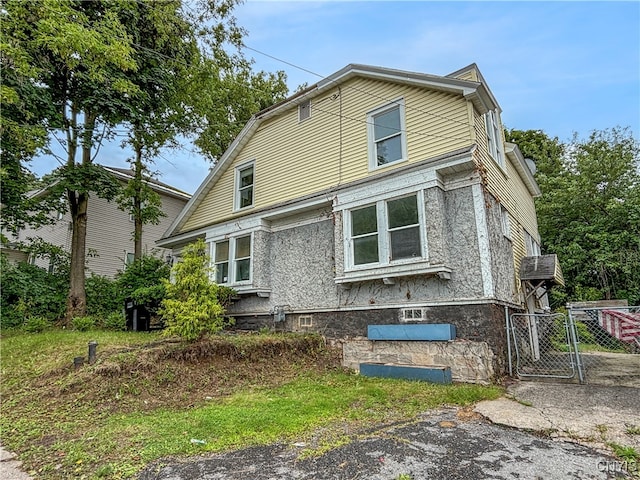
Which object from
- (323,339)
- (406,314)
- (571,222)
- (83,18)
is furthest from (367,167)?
(571,222)

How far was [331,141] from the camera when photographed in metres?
9.81

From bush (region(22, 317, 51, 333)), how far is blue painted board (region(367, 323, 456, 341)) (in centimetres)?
1047

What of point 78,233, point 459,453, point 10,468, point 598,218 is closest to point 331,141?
point 459,453

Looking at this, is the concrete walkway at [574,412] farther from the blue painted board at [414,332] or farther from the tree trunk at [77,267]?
the tree trunk at [77,267]

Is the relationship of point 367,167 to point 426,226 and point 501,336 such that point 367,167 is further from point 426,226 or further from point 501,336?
point 501,336

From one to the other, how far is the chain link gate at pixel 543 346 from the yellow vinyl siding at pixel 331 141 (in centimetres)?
417

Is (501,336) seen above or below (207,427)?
above

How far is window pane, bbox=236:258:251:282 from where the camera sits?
10.5 meters

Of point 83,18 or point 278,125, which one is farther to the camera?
point 278,125

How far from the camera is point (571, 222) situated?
730 inches

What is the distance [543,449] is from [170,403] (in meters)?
4.99

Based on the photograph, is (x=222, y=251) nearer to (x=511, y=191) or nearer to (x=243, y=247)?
(x=243, y=247)

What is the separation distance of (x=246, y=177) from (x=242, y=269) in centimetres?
329

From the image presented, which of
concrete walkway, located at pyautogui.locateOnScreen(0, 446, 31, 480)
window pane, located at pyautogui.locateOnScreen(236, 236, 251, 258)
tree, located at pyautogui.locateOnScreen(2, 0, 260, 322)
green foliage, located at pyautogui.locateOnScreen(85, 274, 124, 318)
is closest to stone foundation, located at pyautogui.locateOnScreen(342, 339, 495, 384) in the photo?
window pane, located at pyautogui.locateOnScreen(236, 236, 251, 258)
